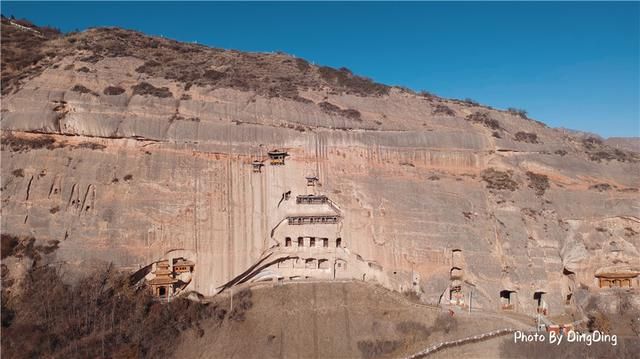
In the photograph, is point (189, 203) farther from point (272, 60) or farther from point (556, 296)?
point (556, 296)

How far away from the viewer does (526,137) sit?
3431cm

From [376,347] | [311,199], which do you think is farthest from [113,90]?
[376,347]

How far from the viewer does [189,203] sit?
91.8ft

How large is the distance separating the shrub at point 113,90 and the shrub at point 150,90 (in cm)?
90

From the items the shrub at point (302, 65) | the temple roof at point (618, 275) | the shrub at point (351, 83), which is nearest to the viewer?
the temple roof at point (618, 275)

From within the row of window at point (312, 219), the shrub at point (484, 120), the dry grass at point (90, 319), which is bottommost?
the dry grass at point (90, 319)

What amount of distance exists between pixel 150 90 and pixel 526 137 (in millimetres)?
28592

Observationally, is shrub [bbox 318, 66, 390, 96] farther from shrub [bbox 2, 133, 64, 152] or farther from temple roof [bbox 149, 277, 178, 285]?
shrub [bbox 2, 133, 64, 152]

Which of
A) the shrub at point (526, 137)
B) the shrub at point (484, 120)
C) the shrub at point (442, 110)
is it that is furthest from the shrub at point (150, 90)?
the shrub at point (526, 137)

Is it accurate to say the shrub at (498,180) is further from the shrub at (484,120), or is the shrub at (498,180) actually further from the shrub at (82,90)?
the shrub at (82,90)

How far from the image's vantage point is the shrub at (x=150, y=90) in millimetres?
30844

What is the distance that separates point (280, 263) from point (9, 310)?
15.1m

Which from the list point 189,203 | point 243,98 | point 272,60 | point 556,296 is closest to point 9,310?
point 189,203

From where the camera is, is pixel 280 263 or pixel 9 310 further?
pixel 280 263
